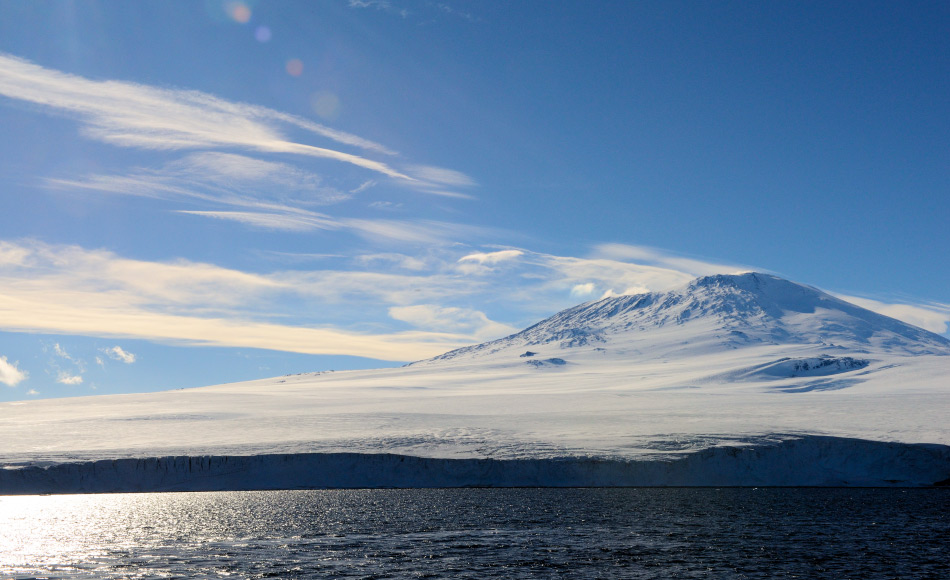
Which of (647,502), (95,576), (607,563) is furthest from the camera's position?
(647,502)

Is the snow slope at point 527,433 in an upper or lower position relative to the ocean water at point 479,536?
upper

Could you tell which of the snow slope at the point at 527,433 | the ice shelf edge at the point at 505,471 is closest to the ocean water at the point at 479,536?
the ice shelf edge at the point at 505,471

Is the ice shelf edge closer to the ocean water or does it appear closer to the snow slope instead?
the snow slope

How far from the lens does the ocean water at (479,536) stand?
25.5 m

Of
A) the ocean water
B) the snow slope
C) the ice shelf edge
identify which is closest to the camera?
the ocean water

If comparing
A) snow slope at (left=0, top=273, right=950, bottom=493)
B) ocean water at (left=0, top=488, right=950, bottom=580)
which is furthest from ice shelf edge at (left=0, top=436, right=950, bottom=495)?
ocean water at (left=0, top=488, right=950, bottom=580)

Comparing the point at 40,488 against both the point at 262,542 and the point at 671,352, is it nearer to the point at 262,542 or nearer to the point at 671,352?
the point at 262,542

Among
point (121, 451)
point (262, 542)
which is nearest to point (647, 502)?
point (262, 542)

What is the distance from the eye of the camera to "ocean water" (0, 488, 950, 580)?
25500mm

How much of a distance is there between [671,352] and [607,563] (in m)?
153

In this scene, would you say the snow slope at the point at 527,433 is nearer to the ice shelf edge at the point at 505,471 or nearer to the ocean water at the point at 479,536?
the ice shelf edge at the point at 505,471

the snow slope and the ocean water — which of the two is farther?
the snow slope

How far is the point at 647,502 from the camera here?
152ft

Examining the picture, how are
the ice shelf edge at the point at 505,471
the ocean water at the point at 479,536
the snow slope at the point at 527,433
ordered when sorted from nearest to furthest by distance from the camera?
the ocean water at the point at 479,536
the ice shelf edge at the point at 505,471
the snow slope at the point at 527,433
